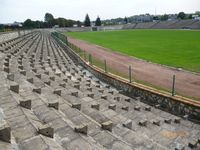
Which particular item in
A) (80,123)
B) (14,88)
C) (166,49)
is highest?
(14,88)

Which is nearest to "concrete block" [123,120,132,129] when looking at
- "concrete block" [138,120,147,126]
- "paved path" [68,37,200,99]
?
"concrete block" [138,120,147,126]

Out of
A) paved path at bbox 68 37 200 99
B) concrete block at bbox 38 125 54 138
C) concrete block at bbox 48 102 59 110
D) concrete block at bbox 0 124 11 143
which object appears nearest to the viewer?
concrete block at bbox 0 124 11 143

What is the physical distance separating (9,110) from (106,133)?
2607mm

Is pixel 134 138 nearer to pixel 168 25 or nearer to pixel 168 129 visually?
pixel 168 129

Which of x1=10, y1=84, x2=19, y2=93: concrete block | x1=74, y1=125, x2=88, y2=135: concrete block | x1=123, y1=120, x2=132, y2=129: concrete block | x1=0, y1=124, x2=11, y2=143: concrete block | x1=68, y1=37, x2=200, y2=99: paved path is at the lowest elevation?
x1=68, y1=37, x2=200, y2=99: paved path

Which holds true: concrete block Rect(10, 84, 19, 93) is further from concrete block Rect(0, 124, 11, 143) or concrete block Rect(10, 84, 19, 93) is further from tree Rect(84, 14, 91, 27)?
tree Rect(84, 14, 91, 27)

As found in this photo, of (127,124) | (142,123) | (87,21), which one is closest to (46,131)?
(127,124)

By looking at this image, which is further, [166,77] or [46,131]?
[166,77]

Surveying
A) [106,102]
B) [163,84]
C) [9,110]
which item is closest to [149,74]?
[163,84]

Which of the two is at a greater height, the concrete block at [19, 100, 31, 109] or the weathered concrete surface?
the concrete block at [19, 100, 31, 109]

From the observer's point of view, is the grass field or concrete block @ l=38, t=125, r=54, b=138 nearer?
concrete block @ l=38, t=125, r=54, b=138

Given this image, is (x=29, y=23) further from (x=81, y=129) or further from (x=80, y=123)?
(x=81, y=129)

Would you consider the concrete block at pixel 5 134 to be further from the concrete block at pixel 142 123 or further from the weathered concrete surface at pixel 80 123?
the concrete block at pixel 142 123

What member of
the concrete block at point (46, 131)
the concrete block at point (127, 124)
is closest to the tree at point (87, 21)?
the concrete block at point (127, 124)
